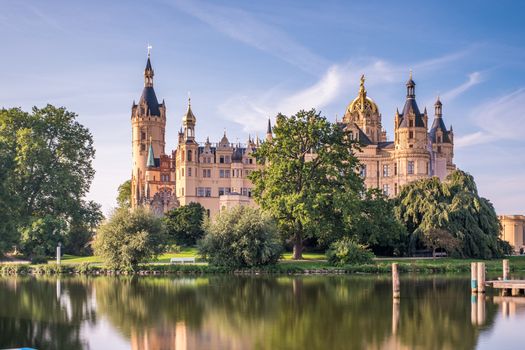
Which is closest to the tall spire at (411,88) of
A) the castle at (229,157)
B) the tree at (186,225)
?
the castle at (229,157)

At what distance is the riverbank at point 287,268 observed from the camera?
40469mm

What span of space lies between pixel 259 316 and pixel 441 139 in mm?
64742

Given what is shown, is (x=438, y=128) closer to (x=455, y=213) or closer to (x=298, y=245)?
(x=455, y=213)

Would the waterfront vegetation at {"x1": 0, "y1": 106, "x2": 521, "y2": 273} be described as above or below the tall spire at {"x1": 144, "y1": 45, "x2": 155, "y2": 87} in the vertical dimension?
below

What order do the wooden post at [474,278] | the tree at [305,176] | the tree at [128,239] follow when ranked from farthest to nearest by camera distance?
the tree at [305,176], the tree at [128,239], the wooden post at [474,278]

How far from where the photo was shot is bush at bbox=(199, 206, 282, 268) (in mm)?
39906

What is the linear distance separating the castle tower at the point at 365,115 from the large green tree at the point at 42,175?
39.5 meters

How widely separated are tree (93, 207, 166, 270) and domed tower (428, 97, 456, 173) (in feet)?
153

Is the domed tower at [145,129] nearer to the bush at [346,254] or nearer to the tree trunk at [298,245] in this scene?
the tree trunk at [298,245]

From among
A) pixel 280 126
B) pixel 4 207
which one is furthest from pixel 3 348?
pixel 4 207

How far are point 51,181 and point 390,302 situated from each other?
33.8m

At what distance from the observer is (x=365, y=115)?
8688cm

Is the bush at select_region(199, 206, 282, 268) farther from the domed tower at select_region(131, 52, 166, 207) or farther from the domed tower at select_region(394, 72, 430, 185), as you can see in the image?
the domed tower at select_region(131, 52, 166, 207)

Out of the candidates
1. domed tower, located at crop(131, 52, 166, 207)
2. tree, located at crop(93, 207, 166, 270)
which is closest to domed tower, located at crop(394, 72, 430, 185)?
domed tower, located at crop(131, 52, 166, 207)
